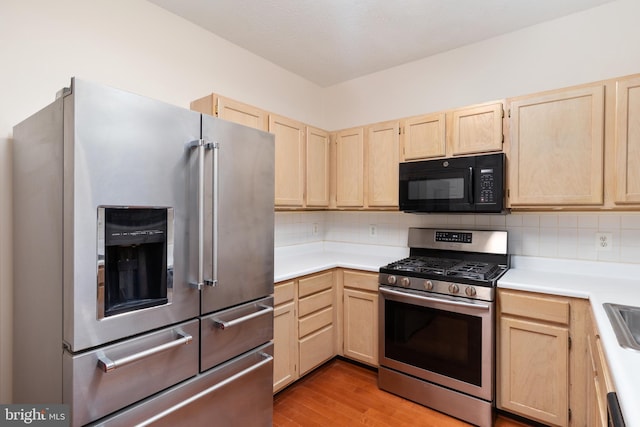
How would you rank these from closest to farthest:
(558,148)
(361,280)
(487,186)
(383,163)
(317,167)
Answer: (558,148), (487,186), (361,280), (383,163), (317,167)

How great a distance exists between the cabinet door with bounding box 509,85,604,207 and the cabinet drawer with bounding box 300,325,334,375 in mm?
1709

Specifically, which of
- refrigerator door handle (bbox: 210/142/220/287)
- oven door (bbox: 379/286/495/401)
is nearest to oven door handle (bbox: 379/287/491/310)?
oven door (bbox: 379/286/495/401)

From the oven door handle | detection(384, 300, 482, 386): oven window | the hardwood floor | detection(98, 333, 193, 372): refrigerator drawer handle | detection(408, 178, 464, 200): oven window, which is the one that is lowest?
the hardwood floor

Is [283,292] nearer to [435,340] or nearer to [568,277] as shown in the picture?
[435,340]

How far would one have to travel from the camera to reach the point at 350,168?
2.99 m

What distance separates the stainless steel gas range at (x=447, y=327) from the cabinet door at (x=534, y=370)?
0.28 ft

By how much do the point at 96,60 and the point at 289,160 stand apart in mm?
1373

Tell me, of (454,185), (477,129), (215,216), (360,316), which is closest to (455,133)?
(477,129)

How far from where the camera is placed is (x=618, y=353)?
105 cm

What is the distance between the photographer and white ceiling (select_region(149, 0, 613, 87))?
2.11m

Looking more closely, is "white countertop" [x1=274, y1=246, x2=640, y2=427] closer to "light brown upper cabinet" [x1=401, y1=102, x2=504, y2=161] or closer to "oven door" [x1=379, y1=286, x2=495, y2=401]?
"oven door" [x1=379, y1=286, x2=495, y2=401]

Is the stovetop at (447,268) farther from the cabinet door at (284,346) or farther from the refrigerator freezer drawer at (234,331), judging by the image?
the refrigerator freezer drawer at (234,331)

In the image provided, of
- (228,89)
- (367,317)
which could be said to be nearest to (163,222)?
(228,89)

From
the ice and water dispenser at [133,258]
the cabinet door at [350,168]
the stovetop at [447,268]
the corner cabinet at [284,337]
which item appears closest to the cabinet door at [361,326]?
the stovetop at [447,268]
